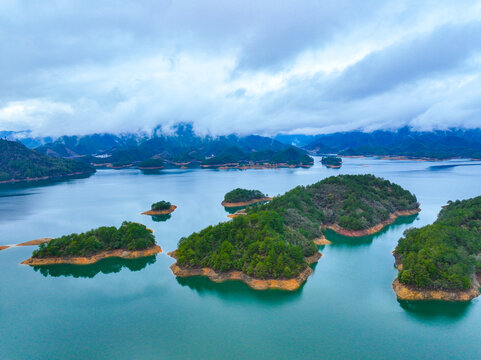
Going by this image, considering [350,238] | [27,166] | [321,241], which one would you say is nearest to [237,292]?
[321,241]

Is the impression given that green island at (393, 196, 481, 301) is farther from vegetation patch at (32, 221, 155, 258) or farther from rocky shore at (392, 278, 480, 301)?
vegetation patch at (32, 221, 155, 258)

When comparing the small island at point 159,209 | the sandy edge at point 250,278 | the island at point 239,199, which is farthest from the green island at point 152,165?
the sandy edge at point 250,278

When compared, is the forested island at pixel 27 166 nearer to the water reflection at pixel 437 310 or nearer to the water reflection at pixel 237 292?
the water reflection at pixel 237 292

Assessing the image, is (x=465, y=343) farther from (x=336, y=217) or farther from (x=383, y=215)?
(x=383, y=215)

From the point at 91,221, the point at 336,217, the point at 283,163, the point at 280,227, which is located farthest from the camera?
the point at 283,163

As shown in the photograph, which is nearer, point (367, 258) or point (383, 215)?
point (367, 258)

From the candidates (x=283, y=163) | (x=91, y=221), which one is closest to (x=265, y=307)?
(x=91, y=221)

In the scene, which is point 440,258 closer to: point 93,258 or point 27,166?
point 93,258
